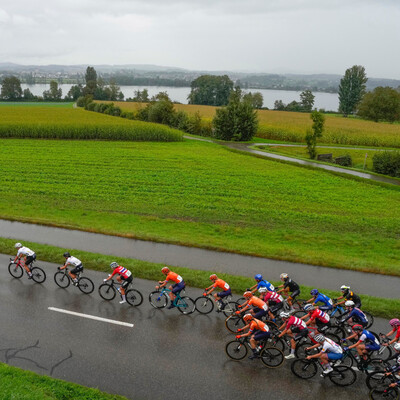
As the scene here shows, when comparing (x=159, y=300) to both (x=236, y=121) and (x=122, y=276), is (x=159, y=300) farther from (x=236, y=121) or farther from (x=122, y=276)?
(x=236, y=121)

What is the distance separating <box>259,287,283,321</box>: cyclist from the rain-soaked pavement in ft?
9.74

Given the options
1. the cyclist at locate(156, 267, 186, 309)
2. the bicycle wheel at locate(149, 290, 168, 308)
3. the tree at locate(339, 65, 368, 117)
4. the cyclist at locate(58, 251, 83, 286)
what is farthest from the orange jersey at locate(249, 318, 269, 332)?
the tree at locate(339, 65, 368, 117)

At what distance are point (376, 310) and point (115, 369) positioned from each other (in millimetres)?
8372

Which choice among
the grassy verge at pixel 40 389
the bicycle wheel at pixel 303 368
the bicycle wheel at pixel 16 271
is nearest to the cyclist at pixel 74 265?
the bicycle wheel at pixel 16 271

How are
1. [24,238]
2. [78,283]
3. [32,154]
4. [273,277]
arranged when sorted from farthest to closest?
[32,154]
[24,238]
[273,277]
[78,283]

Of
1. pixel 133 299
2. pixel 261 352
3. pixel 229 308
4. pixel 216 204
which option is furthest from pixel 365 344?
pixel 216 204

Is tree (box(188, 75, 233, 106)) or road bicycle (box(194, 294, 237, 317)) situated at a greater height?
tree (box(188, 75, 233, 106))

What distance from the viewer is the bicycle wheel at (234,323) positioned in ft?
34.7

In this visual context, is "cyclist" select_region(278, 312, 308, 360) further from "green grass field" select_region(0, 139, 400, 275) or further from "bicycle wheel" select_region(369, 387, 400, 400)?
"green grass field" select_region(0, 139, 400, 275)

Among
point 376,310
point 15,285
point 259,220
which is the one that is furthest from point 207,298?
point 259,220

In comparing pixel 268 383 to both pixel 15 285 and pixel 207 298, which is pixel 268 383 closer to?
pixel 207 298

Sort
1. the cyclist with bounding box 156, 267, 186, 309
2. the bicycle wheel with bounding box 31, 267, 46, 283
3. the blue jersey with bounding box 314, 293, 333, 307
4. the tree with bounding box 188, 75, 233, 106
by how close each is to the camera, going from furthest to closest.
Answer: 1. the tree with bounding box 188, 75, 233, 106
2. the bicycle wheel with bounding box 31, 267, 46, 283
3. the cyclist with bounding box 156, 267, 186, 309
4. the blue jersey with bounding box 314, 293, 333, 307

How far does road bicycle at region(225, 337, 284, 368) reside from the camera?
30.0 feet

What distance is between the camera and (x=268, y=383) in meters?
8.60
